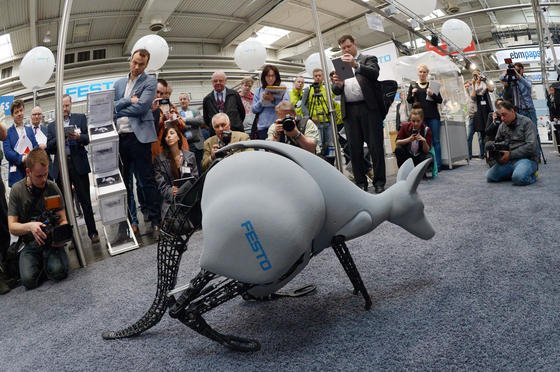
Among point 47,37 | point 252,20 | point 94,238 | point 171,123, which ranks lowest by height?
point 94,238

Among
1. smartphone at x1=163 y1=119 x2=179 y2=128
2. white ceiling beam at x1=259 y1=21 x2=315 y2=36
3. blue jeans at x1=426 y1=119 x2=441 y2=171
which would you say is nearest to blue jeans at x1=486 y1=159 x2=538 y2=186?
blue jeans at x1=426 y1=119 x2=441 y2=171

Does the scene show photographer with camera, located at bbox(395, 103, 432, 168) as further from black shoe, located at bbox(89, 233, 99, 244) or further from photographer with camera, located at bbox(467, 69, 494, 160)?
black shoe, located at bbox(89, 233, 99, 244)

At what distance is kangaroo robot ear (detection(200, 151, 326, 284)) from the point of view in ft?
2.96

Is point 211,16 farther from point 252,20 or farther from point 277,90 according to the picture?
point 277,90

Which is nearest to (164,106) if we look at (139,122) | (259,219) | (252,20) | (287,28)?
(139,122)

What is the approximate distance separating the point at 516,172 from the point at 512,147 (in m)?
0.36

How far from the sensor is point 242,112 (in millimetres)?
3709

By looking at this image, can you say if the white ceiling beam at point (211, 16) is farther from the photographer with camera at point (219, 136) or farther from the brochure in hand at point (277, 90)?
the photographer with camera at point (219, 136)

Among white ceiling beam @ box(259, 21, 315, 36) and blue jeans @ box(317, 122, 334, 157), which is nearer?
blue jeans @ box(317, 122, 334, 157)

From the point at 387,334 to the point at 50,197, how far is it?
2.24 m

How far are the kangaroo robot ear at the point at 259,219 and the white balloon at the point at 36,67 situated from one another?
4825 mm

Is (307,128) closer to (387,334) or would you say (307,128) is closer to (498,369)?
(387,334)

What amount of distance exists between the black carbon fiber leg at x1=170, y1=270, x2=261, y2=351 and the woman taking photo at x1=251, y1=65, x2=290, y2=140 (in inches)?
99.5

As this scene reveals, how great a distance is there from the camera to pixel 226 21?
8992mm
